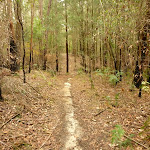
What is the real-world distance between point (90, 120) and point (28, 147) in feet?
8.58

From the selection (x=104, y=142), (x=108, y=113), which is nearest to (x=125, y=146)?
(x=104, y=142)

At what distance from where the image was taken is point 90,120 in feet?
17.0

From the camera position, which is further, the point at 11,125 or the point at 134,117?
the point at 134,117

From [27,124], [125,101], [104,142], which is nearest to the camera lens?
[104,142]

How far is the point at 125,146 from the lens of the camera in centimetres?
338

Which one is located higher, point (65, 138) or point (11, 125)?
point (11, 125)

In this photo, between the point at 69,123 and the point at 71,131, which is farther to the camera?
the point at 69,123

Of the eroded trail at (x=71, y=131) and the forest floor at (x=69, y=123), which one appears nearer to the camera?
the forest floor at (x=69, y=123)

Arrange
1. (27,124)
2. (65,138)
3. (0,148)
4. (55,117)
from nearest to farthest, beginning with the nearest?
(0,148) < (65,138) < (27,124) < (55,117)

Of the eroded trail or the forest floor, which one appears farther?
the eroded trail

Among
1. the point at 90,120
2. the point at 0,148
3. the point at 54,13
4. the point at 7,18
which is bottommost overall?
the point at 90,120

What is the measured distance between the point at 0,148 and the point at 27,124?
1359 mm

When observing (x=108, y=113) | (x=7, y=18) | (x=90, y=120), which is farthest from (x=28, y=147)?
(x=7, y=18)

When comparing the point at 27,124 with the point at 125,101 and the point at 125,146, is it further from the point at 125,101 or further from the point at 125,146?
the point at 125,101
